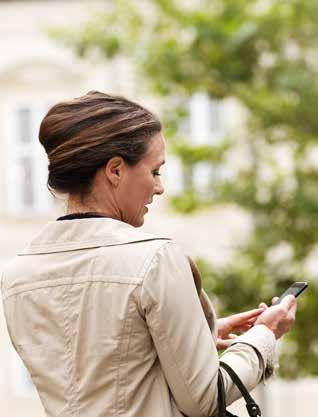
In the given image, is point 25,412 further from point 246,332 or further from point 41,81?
point 246,332

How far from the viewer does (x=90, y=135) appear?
247 cm

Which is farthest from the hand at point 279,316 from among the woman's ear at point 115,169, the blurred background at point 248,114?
the blurred background at point 248,114

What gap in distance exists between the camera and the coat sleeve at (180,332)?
2.36 m

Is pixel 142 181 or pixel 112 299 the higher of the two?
pixel 142 181

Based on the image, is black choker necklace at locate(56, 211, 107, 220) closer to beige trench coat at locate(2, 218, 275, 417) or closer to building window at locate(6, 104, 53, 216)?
beige trench coat at locate(2, 218, 275, 417)

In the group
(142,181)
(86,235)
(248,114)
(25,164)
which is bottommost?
(25,164)

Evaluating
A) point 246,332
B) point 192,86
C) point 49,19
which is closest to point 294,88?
point 192,86

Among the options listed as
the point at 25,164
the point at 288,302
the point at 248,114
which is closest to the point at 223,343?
the point at 288,302

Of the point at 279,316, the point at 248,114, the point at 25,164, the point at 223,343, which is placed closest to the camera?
the point at 279,316

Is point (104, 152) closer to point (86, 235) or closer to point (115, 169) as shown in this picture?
point (115, 169)

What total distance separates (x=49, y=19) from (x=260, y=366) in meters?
15.5

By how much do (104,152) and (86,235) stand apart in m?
0.17

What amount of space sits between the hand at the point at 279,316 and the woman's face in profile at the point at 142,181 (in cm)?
34

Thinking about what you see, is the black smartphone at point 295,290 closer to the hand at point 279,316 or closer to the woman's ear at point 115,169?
the hand at point 279,316
